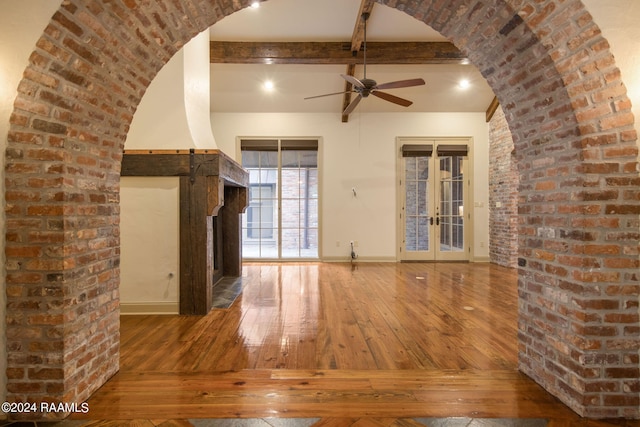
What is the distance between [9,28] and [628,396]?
3757 mm

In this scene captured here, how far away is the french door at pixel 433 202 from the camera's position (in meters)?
7.28

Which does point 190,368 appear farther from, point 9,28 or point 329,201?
point 329,201

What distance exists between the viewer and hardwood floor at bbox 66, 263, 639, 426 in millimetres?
1815

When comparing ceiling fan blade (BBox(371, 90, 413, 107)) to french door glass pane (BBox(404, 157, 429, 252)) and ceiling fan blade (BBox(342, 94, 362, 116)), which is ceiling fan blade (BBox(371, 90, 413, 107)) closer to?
ceiling fan blade (BBox(342, 94, 362, 116))

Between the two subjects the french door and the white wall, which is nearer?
the white wall

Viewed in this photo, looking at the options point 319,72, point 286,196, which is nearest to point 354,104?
point 319,72

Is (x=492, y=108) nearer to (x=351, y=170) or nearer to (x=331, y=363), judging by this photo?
(x=351, y=170)

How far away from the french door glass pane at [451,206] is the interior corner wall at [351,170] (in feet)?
1.31

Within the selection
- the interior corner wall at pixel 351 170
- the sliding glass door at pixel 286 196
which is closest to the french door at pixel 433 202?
the interior corner wall at pixel 351 170

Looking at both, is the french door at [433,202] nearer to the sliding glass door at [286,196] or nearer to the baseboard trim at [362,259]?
the baseboard trim at [362,259]

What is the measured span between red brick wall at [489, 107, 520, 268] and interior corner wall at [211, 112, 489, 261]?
307mm

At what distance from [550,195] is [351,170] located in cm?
539

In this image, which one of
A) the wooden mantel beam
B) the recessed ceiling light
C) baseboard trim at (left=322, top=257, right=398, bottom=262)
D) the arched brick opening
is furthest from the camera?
baseboard trim at (left=322, top=257, right=398, bottom=262)

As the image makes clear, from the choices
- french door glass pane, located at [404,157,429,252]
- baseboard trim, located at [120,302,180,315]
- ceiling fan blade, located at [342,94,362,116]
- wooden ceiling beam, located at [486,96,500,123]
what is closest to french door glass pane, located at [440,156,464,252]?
french door glass pane, located at [404,157,429,252]
